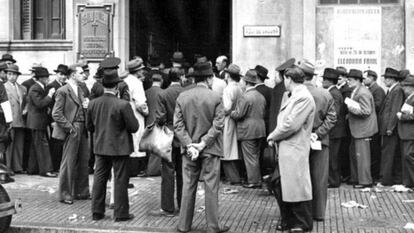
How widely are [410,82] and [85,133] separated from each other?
240 inches

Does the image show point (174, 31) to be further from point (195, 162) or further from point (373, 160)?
point (195, 162)

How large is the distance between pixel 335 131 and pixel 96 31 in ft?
21.1

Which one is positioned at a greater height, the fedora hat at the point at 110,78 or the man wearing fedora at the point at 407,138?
the fedora hat at the point at 110,78

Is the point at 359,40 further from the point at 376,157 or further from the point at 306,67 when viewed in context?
the point at 306,67

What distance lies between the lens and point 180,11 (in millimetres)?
18812

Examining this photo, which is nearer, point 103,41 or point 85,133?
point 85,133

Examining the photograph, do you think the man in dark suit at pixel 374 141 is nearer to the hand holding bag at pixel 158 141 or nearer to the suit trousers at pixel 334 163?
the suit trousers at pixel 334 163

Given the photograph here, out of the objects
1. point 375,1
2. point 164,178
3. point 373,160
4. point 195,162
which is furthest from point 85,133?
point 375,1

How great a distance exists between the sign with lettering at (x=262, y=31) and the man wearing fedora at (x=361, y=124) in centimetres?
287

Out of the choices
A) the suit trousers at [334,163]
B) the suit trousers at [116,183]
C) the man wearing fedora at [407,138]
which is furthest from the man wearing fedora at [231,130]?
the suit trousers at [116,183]

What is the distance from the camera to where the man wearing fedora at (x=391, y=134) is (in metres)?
11.6

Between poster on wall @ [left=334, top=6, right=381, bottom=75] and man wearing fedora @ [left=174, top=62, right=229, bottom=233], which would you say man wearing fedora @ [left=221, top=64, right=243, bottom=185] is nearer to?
poster on wall @ [left=334, top=6, right=381, bottom=75]

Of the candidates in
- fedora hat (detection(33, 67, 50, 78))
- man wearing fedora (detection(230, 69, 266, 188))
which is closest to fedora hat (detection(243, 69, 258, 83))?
man wearing fedora (detection(230, 69, 266, 188))

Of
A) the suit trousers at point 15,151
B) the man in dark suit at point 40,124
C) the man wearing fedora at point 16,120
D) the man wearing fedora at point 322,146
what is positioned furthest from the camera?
the suit trousers at point 15,151
